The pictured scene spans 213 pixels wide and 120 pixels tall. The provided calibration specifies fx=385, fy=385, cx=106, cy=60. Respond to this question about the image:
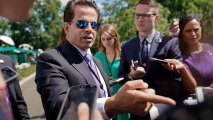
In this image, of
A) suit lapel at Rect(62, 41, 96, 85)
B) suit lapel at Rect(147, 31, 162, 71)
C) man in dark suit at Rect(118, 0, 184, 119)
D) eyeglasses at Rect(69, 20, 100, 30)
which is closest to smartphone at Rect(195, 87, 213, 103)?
suit lapel at Rect(62, 41, 96, 85)

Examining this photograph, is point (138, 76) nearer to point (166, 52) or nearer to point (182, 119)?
point (166, 52)

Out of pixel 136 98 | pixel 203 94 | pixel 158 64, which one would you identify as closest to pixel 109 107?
pixel 136 98

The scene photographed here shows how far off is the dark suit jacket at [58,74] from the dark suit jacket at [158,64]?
2.46 feet

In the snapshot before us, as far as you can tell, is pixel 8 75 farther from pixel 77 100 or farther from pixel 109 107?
pixel 109 107

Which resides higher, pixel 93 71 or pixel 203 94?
pixel 203 94

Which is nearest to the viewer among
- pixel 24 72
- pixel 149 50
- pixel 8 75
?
pixel 8 75

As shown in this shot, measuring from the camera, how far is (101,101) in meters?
1.57

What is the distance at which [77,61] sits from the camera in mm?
2398

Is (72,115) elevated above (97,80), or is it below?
above

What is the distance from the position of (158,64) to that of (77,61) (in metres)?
0.92

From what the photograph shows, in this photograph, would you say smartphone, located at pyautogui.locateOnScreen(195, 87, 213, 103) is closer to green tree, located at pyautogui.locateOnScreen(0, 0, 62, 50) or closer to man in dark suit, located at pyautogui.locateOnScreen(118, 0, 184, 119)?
man in dark suit, located at pyautogui.locateOnScreen(118, 0, 184, 119)

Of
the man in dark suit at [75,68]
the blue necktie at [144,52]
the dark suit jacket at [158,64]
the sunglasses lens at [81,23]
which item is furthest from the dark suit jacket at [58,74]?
the blue necktie at [144,52]

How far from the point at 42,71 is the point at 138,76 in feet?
3.04

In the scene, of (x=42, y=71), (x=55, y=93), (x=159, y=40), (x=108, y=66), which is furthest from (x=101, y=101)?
(x=108, y=66)
